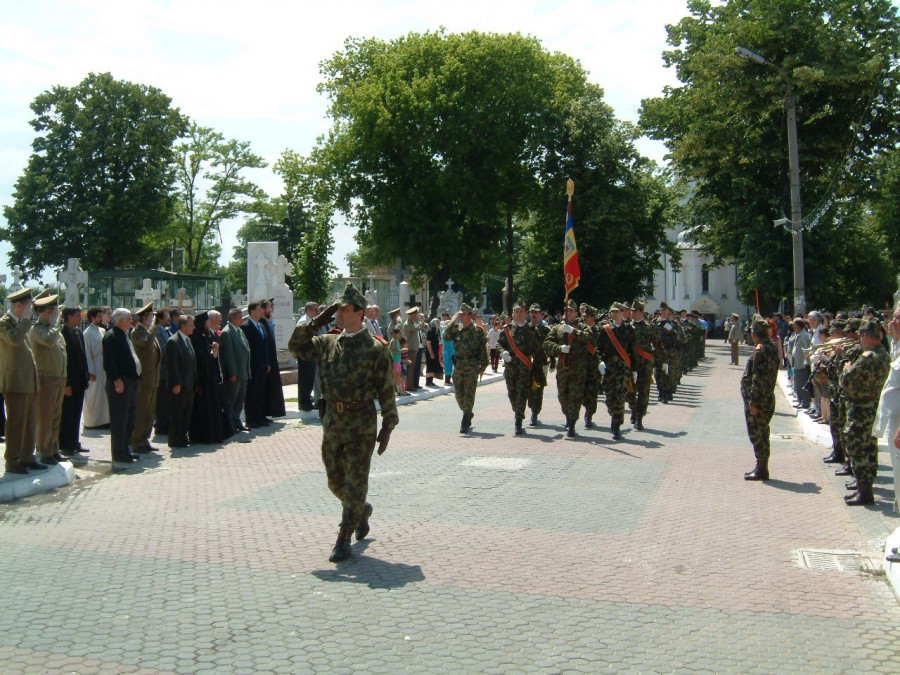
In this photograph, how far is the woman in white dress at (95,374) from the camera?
556 inches

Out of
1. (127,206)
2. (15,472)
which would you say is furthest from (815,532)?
(127,206)

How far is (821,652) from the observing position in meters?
5.24

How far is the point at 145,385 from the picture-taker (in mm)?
12742

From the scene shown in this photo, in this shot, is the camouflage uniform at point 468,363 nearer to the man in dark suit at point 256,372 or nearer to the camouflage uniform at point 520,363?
the camouflage uniform at point 520,363

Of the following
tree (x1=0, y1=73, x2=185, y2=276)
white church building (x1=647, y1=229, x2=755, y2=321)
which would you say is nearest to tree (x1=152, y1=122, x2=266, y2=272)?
tree (x1=0, y1=73, x2=185, y2=276)

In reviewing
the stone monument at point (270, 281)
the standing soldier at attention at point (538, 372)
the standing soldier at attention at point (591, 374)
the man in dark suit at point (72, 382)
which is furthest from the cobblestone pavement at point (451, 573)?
the stone monument at point (270, 281)

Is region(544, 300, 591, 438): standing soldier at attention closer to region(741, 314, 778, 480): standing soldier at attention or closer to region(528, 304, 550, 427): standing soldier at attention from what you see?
region(528, 304, 550, 427): standing soldier at attention

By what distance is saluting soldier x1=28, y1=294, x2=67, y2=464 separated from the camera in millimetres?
10773

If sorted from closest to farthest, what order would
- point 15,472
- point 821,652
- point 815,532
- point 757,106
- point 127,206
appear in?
point 821,652 < point 815,532 < point 15,472 < point 757,106 < point 127,206

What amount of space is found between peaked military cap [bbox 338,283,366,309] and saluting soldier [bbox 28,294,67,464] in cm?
493

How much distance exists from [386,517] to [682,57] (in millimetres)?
38960

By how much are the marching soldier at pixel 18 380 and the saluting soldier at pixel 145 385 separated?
2.37 m

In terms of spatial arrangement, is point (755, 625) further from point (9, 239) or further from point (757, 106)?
point (9, 239)

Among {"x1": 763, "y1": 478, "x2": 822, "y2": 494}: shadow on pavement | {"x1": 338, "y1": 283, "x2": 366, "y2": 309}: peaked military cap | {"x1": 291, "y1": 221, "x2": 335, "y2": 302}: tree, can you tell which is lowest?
{"x1": 763, "y1": 478, "x2": 822, "y2": 494}: shadow on pavement
